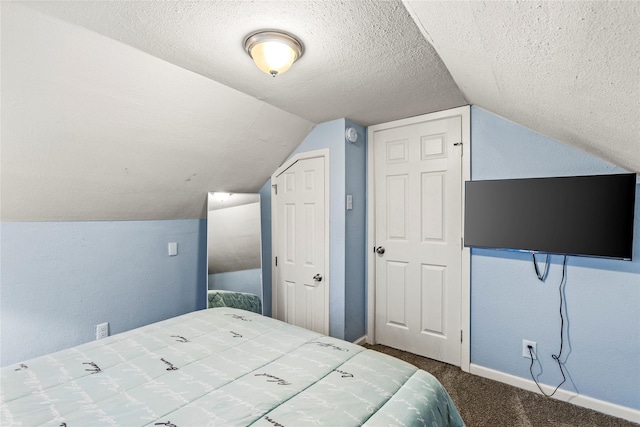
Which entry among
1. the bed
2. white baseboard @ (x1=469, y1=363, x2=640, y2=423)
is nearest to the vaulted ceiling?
the bed

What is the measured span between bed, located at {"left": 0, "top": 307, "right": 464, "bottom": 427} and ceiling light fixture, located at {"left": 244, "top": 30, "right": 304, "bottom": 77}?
4.87 feet

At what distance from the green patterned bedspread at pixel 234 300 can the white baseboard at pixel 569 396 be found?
2050mm

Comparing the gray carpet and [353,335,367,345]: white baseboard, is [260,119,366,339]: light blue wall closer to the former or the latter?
[353,335,367,345]: white baseboard

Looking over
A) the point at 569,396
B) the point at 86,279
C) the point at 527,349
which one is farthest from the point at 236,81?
the point at 569,396

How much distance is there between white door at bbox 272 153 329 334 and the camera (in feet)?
9.80

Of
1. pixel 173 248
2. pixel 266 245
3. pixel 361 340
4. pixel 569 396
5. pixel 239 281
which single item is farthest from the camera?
pixel 266 245

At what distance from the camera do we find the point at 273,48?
1535 millimetres

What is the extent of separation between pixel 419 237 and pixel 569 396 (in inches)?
58.1

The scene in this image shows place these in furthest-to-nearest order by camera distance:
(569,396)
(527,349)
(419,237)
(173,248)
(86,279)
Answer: (173,248) → (419,237) → (86,279) → (527,349) → (569,396)

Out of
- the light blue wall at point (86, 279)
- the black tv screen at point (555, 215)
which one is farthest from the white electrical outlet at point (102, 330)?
the black tv screen at point (555, 215)

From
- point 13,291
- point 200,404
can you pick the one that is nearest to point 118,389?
point 200,404

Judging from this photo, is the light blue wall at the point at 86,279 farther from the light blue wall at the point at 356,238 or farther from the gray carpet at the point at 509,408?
the gray carpet at the point at 509,408

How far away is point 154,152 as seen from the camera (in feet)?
7.63

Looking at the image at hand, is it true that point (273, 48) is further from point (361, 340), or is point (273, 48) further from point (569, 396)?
point (569, 396)
